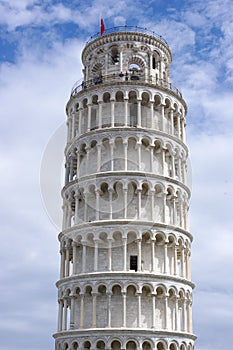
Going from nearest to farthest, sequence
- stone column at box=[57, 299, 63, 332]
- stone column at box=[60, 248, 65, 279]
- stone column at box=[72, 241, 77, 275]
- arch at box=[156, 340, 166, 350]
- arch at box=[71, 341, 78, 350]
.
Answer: arch at box=[156, 340, 166, 350], arch at box=[71, 341, 78, 350], stone column at box=[57, 299, 63, 332], stone column at box=[72, 241, 77, 275], stone column at box=[60, 248, 65, 279]

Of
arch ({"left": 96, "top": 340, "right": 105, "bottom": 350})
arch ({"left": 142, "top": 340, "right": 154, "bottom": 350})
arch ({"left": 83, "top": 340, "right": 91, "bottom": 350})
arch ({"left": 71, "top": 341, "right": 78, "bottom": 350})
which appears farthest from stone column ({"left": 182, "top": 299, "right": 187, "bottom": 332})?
arch ({"left": 71, "top": 341, "right": 78, "bottom": 350})

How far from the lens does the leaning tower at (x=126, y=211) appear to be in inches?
1410

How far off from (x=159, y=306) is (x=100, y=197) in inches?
363

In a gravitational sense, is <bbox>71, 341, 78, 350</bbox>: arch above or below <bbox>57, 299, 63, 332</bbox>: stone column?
below

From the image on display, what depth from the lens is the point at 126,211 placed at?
38.2 m

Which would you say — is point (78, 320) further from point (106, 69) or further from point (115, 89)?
point (106, 69)

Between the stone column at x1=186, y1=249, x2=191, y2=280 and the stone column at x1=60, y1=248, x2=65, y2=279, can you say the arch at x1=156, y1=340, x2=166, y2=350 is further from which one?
the stone column at x1=60, y1=248, x2=65, y2=279

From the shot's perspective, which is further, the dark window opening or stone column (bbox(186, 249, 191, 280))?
stone column (bbox(186, 249, 191, 280))

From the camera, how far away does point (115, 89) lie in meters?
41.6

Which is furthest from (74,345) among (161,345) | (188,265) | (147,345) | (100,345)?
(188,265)

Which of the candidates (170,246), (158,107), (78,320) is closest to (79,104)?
(158,107)

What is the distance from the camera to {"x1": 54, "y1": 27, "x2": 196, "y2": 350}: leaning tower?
3581 cm

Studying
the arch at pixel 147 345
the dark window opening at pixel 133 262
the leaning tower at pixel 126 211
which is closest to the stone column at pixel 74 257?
the leaning tower at pixel 126 211

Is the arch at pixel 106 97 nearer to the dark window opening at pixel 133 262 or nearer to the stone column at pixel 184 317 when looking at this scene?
the dark window opening at pixel 133 262
